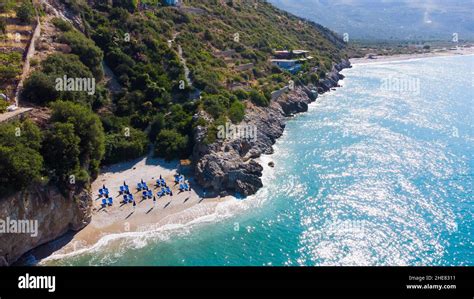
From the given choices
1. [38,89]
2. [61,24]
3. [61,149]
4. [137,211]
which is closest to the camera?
[61,149]

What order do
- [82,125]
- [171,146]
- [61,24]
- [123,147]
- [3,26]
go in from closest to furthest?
[82,125] → [3,26] → [123,147] → [171,146] → [61,24]

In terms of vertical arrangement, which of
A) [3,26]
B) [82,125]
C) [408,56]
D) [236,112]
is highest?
[408,56]

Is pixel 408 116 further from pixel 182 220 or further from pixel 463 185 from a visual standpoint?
pixel 182 220

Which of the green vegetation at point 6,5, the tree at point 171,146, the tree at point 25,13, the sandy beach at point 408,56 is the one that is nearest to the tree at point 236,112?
the tree at point 171,146

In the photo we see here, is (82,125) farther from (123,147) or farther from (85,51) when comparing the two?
(85,51)

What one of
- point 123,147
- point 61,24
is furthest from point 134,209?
point 61,24

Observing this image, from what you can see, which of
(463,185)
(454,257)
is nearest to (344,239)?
(454,257)
